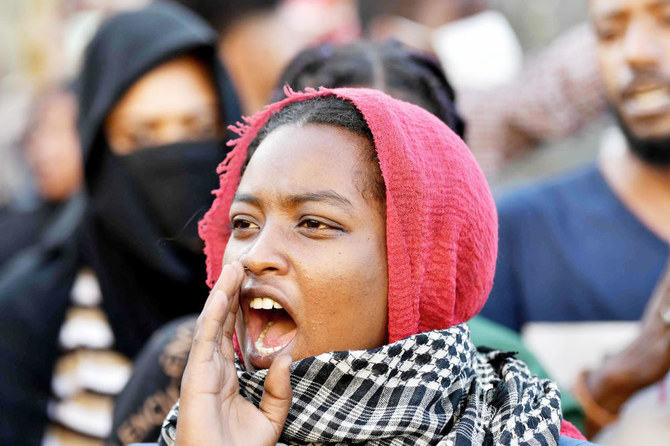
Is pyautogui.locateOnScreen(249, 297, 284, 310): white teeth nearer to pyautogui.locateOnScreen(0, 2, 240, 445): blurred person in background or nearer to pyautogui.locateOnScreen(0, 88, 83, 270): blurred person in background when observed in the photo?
pyautogui.locateOnScreen(0, 2, 240, 445): blurred person in background

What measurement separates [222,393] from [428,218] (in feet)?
1.92

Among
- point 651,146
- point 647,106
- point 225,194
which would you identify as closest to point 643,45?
point 647,106

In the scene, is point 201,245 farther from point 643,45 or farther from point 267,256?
point 643,45

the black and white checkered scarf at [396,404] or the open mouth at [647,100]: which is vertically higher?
the open mouth at [647,100]

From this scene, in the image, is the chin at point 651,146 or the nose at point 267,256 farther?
the chin at point 651,146

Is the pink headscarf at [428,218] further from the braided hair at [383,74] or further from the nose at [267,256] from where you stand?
the braided hair at [383,74]

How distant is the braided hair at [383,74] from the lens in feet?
9.14

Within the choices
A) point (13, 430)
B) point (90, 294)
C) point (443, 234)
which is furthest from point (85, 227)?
point (443, 234)

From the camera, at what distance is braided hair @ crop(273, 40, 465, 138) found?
2787 millimetres

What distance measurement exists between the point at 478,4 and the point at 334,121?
4076mm

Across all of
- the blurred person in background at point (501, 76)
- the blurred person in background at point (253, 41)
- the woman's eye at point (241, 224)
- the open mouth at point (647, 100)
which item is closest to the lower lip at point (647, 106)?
the open mouth at point (647, 100)

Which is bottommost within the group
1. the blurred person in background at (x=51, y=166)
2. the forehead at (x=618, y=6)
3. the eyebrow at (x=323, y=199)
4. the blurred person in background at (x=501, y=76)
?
the blurred person in background at (x=51, y=166)

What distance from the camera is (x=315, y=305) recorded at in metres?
1.78

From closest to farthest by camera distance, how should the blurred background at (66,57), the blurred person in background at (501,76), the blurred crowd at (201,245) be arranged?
1. the blurred crowd at (201,245)
2. the blurred person in background at (501,76)
3. the blurred background at (66,57)
